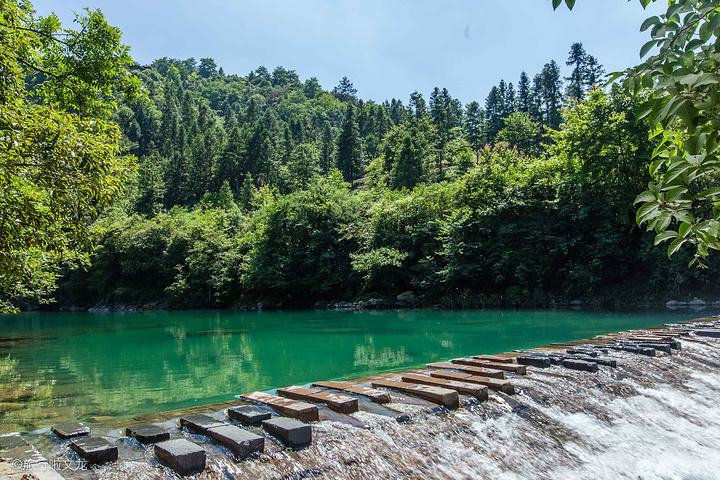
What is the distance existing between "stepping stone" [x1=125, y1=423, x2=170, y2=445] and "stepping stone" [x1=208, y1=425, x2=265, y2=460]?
0.37 metres

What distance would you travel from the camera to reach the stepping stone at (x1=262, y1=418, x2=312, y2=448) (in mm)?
3369

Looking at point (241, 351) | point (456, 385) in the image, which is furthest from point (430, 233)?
point (456, 385)

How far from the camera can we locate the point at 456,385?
4891 millimetres

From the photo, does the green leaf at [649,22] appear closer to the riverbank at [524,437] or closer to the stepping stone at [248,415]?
the riverbank at [524,437]

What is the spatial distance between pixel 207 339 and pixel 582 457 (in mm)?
14097

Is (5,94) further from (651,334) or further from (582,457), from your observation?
(651,334)

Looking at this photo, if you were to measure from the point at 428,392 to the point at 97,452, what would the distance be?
285 cm

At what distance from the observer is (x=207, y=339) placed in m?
16.3

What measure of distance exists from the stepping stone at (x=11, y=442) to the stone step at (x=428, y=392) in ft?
10.3

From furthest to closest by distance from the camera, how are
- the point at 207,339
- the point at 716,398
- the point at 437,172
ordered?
the point at 437,172, the point at 207,339, the point at 716,398

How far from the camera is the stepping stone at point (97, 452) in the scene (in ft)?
9.93

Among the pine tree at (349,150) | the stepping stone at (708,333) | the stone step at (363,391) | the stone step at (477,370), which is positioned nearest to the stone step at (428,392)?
the stone step at (363,391)

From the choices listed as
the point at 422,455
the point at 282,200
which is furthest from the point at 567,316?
the point at 282,200

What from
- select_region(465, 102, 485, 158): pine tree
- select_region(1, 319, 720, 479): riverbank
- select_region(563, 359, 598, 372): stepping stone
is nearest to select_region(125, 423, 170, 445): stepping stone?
select_region(1, 319, 720, 479): riverbank
